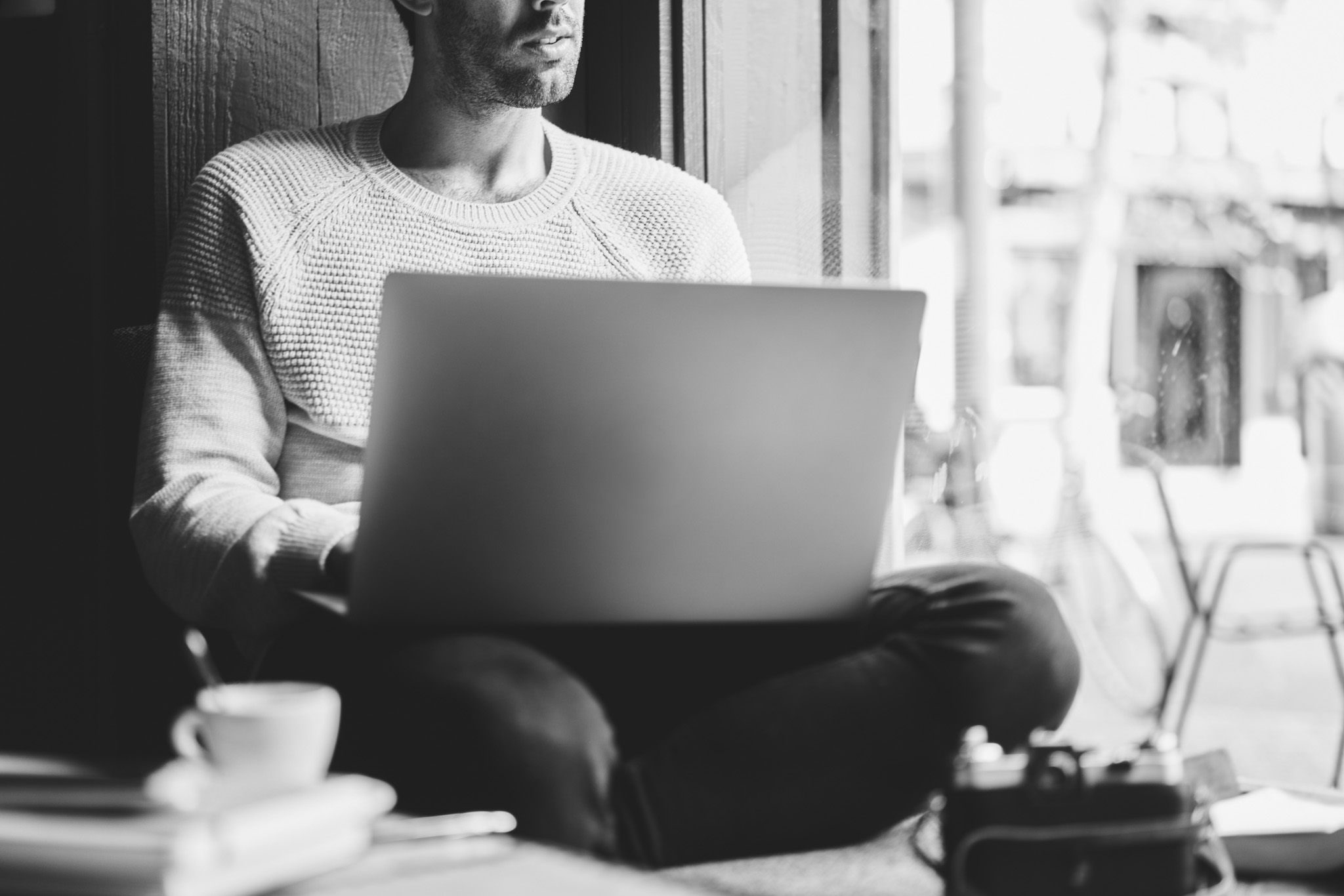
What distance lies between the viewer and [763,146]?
2172 mm

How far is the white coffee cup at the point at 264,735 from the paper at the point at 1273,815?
2.49 ft

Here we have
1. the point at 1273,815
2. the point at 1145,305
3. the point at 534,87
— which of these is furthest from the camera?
the point at 1145,305

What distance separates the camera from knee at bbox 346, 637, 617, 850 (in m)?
0.98

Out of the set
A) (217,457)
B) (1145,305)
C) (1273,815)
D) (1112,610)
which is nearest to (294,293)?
(217,457)

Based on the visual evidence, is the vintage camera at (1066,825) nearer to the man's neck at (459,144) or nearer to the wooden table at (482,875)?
the wooden table at (482,875)

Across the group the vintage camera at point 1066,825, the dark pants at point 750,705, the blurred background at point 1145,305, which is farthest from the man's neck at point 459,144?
the vintage camera at point 1066,825

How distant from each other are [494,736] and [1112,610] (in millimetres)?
3621

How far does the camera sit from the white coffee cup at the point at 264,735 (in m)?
0.69

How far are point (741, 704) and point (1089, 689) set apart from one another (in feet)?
11.1

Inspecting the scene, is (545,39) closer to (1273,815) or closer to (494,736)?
(494,736)

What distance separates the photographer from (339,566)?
1.09 metres

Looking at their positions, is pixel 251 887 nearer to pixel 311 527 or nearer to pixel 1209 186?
pixel 311 527

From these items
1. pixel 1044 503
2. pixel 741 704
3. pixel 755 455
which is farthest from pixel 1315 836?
pixel 1044 503

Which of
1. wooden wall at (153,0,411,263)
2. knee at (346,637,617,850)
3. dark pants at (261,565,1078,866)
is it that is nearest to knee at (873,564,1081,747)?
dark pants at (261,565,1078,866)
